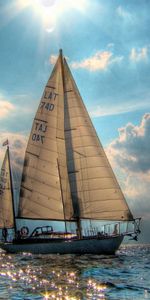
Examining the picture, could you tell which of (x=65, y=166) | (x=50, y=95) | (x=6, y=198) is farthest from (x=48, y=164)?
(x=6, y=198)

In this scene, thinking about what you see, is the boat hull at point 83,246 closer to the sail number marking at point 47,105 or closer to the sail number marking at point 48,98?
the sail number marking at point 47,105

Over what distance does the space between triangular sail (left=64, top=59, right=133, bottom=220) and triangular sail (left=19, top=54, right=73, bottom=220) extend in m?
1.29

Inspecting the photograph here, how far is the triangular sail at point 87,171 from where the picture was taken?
6028 centimetres

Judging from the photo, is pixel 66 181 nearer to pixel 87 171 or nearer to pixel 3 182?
pixel 87 171

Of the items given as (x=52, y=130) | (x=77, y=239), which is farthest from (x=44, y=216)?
(x=52, y=130)

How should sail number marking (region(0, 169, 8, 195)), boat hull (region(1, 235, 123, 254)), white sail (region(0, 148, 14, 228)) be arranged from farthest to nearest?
1. sail number marking (region(0, 169, 8, 195))
2. white sail (region(0, 148, 14, 228))
3. boat hull (region(1, 235, 123, 254))

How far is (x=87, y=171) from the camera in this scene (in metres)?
62.3

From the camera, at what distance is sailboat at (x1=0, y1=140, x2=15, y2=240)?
257ft

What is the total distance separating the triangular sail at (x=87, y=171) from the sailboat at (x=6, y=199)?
17.7m

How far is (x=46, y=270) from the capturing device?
1603 inches

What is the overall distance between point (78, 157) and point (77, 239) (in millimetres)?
10989

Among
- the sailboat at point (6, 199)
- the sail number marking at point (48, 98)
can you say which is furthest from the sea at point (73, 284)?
the sailboat at point (6, 199)

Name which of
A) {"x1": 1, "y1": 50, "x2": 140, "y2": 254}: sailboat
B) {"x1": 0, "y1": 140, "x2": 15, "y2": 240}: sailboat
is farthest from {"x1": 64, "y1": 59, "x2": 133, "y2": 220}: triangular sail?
{"x1": 0, "y1": 140, "x2": 15, "y2": 240}: sailboat

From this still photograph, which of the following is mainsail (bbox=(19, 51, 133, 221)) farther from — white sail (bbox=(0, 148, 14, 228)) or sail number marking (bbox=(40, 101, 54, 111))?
white sail (bbox=(0, 148, 14, 228))
